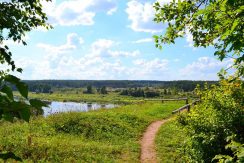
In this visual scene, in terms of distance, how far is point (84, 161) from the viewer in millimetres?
14477

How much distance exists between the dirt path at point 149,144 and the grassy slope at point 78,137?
38 cm

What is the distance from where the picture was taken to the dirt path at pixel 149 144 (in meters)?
16.0

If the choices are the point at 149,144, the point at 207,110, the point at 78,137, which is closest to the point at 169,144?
the point at 149,144

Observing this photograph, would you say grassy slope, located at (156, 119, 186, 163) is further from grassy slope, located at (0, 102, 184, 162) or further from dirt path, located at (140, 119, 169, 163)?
grassy slope, located at (0, 102, 184, 162)

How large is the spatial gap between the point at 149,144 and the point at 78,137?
157 inches

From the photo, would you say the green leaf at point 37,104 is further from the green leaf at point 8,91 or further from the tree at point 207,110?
the tree at point 207,110

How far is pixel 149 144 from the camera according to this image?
19047 mm

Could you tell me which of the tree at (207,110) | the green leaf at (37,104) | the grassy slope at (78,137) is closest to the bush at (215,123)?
the tree at (207,110)

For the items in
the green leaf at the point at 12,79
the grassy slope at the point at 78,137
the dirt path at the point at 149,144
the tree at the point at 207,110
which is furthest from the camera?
the dirt path at the point at 149,144

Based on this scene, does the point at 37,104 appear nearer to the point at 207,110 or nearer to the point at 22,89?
the point at 22,89

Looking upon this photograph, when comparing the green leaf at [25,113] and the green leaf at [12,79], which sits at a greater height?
the green leaf at [12,79]

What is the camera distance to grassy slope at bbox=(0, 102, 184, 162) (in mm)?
14830

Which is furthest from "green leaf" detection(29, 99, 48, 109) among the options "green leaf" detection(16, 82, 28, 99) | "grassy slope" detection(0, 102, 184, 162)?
"grassy slope" detection(0, 102, 184, 162)

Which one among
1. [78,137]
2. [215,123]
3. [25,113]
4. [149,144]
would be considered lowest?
[149,144]
